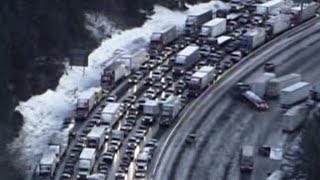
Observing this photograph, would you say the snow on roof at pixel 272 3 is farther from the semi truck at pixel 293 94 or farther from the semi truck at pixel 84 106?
the semi truck at pixel 84 106

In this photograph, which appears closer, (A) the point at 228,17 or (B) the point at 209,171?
A: (B) the point at 209,171

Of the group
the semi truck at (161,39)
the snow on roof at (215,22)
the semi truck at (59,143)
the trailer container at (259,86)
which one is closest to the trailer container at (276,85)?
the trailer container at (259,86)

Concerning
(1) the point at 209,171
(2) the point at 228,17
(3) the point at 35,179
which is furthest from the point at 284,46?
(3) the point at 35,179

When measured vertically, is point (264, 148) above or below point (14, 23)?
below

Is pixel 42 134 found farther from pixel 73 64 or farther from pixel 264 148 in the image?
pixel 264 148

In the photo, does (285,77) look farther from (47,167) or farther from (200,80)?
(47,167)

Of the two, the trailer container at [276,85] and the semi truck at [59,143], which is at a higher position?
the trailer container at [276,85]
